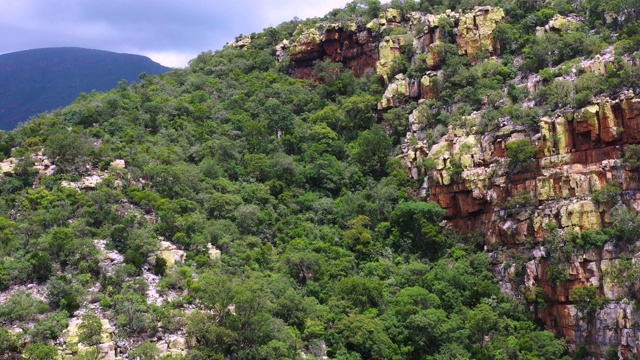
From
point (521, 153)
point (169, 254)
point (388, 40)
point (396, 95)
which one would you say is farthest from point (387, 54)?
point (169, 254)

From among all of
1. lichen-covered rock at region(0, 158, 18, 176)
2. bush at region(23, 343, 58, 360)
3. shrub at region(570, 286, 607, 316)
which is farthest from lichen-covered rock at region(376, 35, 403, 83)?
bush at region(23, 343, 58, 360)

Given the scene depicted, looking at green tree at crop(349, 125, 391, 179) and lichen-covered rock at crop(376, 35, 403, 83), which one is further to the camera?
lichen-covered rock at crop(376, 35, 403, 83)

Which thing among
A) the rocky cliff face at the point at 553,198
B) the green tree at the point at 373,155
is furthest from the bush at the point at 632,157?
the green tree at the point at 373,155

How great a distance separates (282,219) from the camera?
52375 millimetres

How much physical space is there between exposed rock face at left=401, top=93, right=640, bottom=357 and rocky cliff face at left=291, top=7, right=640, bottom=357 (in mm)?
70

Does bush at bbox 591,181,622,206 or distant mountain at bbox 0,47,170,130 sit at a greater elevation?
distant mountain at bbox 0,47,170,130

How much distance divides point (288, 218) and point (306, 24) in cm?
3987

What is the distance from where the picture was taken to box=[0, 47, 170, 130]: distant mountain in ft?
386

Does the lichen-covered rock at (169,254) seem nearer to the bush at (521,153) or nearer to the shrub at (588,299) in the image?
the bush at (521,153)

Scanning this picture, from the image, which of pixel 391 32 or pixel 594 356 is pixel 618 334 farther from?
pixel 391 32

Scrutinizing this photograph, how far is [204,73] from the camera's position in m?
78.7

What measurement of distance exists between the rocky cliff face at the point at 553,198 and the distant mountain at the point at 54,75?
82.6 m

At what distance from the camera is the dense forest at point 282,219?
3553cm

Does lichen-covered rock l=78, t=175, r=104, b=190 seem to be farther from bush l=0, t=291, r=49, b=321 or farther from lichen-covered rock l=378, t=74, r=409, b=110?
lichen-covered rock l=378, t=74, r=409, b=110
